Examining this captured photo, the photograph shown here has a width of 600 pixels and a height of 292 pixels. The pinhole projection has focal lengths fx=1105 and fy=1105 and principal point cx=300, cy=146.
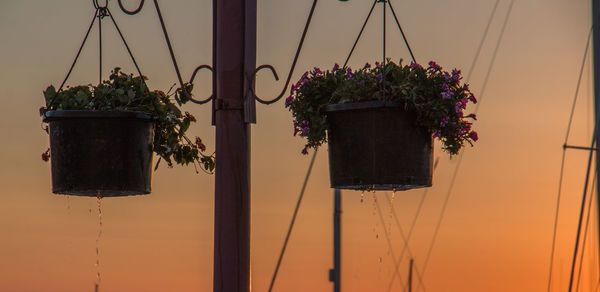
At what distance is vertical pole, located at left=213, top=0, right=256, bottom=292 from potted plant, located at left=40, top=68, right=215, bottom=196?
1.89 feet

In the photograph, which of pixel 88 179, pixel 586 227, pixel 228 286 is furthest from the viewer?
pixel 586 227

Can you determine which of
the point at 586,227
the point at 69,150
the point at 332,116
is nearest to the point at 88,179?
the point at 69,150

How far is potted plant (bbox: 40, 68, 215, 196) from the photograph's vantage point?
17.2 ft

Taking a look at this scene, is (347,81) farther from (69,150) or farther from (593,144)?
(593,144)

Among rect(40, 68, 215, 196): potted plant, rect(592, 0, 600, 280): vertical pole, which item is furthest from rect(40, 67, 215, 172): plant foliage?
rect(592, 0, 600, 280): vertical pole

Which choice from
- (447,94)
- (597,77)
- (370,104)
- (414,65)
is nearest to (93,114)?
(370,104)

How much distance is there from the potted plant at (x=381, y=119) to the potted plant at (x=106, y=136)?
0.73 metres

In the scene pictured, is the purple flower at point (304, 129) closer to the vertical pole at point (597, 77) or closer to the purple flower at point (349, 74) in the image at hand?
the purple flower at point (349, 74)

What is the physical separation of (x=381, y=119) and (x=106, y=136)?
133cm

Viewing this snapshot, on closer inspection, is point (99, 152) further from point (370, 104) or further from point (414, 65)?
point (414, 65)

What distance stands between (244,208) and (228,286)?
0.34 m

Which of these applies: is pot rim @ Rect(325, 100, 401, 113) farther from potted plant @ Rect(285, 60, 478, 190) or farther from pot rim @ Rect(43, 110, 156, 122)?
pot rim @ Rect(43, 110, 156, 122)

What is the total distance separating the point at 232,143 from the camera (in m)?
4.74

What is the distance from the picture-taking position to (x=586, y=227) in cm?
1733
